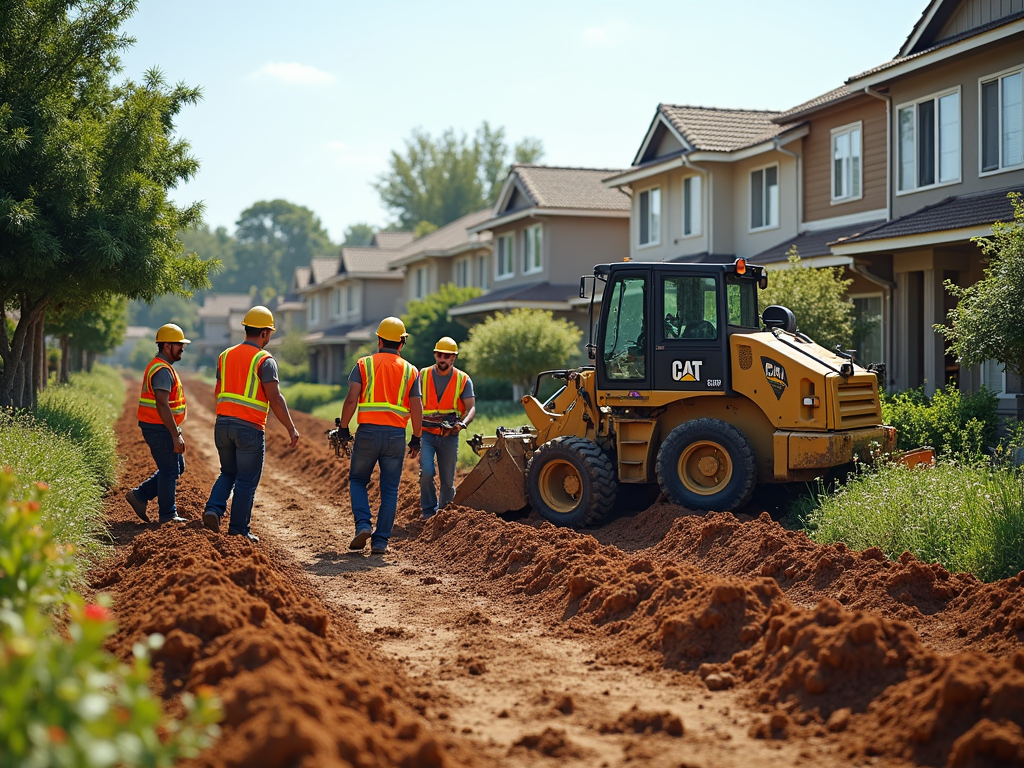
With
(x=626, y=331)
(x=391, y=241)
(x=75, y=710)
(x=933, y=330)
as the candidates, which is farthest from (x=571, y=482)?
(x=391, y=241)

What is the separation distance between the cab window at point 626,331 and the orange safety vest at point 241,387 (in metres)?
3.65

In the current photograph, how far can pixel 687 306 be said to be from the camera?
441 inches

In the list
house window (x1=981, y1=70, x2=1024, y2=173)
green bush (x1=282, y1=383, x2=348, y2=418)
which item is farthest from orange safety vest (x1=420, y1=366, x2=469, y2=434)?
green bush (x1=282, y1=383, x2=348, y2=418)

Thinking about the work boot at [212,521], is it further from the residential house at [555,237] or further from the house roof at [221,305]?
the house roof at [221,305]

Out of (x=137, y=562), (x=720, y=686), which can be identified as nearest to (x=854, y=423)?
(x=720, y=686)

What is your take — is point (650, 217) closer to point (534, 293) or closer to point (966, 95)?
point (534, 293)

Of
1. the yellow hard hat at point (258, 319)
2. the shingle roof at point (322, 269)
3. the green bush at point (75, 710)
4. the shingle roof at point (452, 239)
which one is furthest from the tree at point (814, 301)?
the shingle roof at point (322, 269)

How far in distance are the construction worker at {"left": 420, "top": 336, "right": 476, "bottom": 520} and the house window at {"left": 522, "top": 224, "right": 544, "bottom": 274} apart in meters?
21.5

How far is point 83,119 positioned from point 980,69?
45.3 feet

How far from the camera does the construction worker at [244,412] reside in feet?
32.9

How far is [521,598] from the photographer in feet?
28.4

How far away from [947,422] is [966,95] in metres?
6.95

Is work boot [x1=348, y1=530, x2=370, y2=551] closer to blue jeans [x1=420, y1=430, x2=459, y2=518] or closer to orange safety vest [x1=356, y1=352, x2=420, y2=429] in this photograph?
orange safety vest [x1=356, y1=352, x2=420, y2=429]

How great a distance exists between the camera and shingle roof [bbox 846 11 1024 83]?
51.7ft
